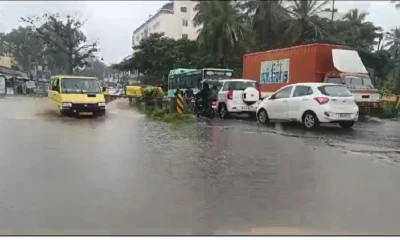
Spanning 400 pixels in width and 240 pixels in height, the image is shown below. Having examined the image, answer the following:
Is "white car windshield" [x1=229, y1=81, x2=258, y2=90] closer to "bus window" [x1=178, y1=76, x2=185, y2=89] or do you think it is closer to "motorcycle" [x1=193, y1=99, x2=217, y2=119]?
"motorcycle" [x1=193, y1=99, x2=217, y2=119]

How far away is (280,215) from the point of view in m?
4.47

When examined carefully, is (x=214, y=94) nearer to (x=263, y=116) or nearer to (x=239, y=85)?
(x=239, y=85)

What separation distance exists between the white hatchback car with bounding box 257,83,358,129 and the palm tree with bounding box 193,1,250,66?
176 inches

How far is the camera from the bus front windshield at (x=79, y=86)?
1611 cm

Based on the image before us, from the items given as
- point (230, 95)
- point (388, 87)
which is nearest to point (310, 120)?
point (230, 95)

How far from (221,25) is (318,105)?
7211 millimetres

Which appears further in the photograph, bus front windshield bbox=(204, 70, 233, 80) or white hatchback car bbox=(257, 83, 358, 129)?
bus front windshield bbox=(204, 70, 233, 80)

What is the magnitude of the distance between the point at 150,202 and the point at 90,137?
5.99 meters

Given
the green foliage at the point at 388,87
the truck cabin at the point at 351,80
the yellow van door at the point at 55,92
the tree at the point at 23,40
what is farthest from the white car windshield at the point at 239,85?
the tree at the point at 23,40

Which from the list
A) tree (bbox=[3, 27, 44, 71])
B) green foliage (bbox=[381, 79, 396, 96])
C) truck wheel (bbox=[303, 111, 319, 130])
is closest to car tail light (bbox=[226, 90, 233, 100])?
truck wheel (bbox=[303, 111, 319, 130])

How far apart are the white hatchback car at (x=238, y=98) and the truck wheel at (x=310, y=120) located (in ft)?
11.5

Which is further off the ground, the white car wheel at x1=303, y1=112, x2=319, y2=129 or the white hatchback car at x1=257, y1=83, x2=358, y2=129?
the white hatchback car at x1=257, y1=83, x2=358, y2=129

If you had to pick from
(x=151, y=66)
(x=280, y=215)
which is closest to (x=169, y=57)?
(x=151, y=66)

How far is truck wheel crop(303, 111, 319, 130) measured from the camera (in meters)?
12.0
